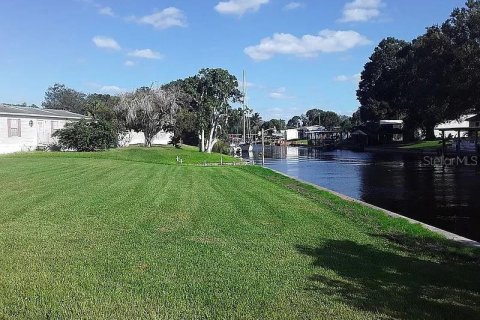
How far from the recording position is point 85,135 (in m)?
44.6

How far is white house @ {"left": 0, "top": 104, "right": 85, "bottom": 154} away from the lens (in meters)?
40.8

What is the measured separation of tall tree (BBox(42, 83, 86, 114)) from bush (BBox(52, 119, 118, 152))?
3514 inches

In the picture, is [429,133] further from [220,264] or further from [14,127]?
[220,264]

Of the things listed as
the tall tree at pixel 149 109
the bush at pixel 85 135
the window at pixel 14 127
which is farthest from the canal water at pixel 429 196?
the tall tree at pixel 149 109

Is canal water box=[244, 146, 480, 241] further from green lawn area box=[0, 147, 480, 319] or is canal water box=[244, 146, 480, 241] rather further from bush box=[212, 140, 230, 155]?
bush box=[212, 140, 230, 155]

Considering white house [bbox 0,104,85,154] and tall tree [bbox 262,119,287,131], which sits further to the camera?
tall tree [bbox 262,119,287,131]

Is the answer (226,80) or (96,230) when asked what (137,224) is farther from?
(226,80)

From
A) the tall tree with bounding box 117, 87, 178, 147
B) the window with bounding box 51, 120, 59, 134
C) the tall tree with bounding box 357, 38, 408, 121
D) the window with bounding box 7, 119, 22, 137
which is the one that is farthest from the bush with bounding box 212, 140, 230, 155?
the tall tree with bounding box 357, 38, 408, 121

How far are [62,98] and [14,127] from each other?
348ft

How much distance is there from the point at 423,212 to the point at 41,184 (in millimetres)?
13129

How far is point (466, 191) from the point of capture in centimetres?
2077

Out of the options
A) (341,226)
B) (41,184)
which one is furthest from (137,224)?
(41,184)

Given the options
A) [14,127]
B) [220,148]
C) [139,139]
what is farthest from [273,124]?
[14,127]

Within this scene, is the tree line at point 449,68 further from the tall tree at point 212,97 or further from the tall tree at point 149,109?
the tall tree at point 149,109
